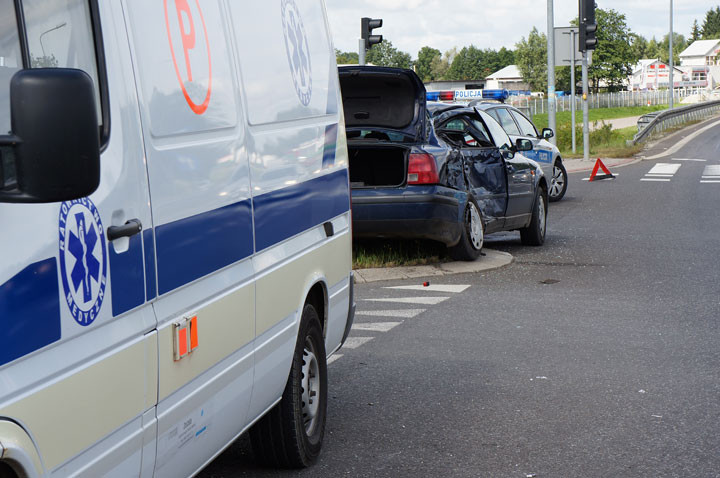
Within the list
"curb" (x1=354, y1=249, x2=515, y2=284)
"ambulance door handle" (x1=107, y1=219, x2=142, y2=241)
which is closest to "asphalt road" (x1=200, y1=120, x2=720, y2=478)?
"curb" (x1=354, y1=249, x2=515, y2=284)

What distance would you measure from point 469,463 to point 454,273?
6156 millimetres

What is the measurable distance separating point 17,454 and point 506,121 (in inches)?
561

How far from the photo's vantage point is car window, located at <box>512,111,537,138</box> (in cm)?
1682

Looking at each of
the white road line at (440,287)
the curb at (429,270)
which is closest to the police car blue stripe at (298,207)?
the white road line at (440,287)

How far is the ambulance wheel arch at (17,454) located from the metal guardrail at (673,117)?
120ft

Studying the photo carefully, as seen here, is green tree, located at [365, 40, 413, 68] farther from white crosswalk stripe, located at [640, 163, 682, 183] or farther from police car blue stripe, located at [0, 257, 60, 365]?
police car blue stripe, located at [0, 257, 60, 365]

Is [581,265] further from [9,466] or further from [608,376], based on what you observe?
[9,466]

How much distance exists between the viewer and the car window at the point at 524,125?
16.8 meters

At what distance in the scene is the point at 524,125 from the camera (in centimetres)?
1723

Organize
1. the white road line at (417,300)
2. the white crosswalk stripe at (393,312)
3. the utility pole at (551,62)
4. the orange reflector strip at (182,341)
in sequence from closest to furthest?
the orange reflector strip at (182,341), the white crosswalk stripe at (393,312), the white road line at (417,300), the utility pole at (551,62)

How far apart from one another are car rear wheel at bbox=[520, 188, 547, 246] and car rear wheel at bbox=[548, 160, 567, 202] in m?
5.92

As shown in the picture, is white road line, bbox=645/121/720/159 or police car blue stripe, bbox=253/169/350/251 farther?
white road line, bbox=645/121/720/159

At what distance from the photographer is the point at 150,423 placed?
3129mm

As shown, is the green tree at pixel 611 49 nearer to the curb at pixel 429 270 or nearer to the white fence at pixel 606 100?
the white fence at pixel 606 100
